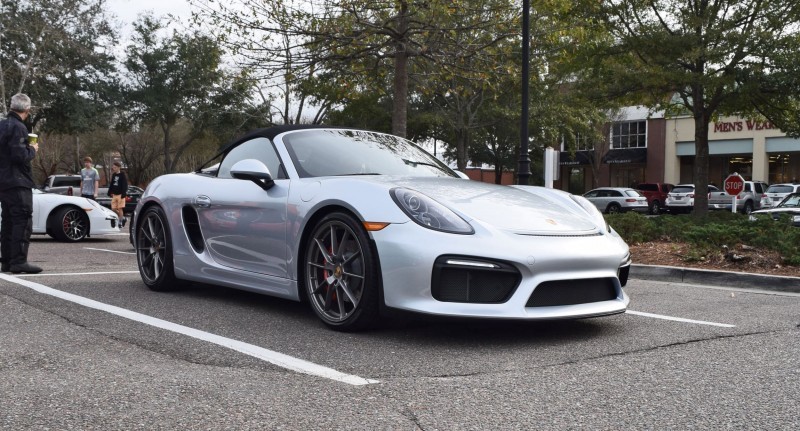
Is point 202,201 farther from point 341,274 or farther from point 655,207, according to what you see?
point 655,207

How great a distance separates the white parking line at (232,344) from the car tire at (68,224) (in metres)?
7.42

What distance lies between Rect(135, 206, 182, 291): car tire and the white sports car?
7.23 metres

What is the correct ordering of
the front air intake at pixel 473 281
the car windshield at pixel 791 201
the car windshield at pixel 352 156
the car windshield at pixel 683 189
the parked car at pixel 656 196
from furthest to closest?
the parked car at pixel 656 196 → the car windshield at pixel 683 189 → the car windshield at pixel 791 201 → the car windshield at pixel 352 156 → the front air intake at pixel 473 281

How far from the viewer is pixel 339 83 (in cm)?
1591

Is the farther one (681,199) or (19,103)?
(681,199)

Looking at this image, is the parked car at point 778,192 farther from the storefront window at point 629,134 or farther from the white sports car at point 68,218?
the white sports car at point 68,218

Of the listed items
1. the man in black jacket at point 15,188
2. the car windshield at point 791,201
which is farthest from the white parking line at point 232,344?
the car windshield at point 791,201

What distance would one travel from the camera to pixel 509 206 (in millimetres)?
4852

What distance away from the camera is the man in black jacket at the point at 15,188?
24.9 feet

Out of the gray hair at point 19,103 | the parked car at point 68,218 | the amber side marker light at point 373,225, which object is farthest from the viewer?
the parked car at point 68,218

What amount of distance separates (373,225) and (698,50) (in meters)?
15.3

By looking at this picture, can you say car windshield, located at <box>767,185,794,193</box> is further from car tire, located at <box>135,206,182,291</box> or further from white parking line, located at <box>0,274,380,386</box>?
white parking line, located at <box>0,274,380,386</box>

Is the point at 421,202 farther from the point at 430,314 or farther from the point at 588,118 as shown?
the point at 588,118

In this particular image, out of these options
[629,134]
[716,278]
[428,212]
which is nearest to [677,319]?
[428,212]
